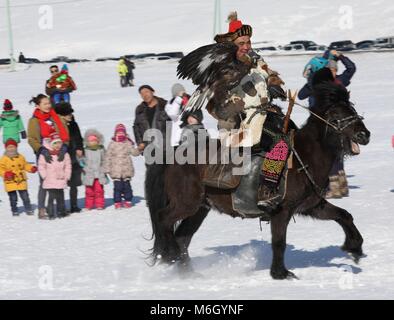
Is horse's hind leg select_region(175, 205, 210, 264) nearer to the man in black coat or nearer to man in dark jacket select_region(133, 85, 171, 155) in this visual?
man in dark jacket select_region(133, 85, 171, 155)

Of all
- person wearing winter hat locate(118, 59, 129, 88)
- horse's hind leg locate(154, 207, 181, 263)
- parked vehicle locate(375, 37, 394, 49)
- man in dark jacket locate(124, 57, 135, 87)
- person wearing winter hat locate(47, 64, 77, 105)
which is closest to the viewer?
horse's hind leg locate(154, 207, 181, 263)

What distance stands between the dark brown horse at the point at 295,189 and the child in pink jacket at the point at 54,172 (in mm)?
4009

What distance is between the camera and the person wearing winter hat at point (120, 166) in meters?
13.4

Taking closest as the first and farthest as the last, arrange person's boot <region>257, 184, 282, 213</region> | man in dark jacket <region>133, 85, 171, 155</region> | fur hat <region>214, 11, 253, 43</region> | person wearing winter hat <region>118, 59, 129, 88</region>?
1. fur hat <region>214, 11, 253, 43</region>
2. person's boot <region>257, 184, 282, 213</region>
3. man in dark jacket <region>133, 85, 171, 155</region>
4. person wearing winter hat <region>118, 59, 129, 88</region>

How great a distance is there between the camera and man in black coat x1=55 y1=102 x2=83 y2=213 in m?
13.4

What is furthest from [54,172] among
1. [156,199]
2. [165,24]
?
[165,24]

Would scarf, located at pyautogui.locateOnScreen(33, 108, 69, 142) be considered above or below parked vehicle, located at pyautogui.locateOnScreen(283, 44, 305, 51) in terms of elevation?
above

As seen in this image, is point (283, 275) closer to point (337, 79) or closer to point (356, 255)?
point (356, 255)

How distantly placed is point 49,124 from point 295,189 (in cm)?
582

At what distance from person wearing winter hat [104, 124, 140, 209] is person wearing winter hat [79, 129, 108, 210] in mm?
112

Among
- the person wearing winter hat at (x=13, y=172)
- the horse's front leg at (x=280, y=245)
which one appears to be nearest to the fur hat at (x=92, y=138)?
the person wearing winter hat at (x=13, y=172)

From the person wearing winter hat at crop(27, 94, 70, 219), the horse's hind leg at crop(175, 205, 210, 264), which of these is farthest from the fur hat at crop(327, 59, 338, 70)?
the horse's hind leg at crop(175, 205, 210, 264)
